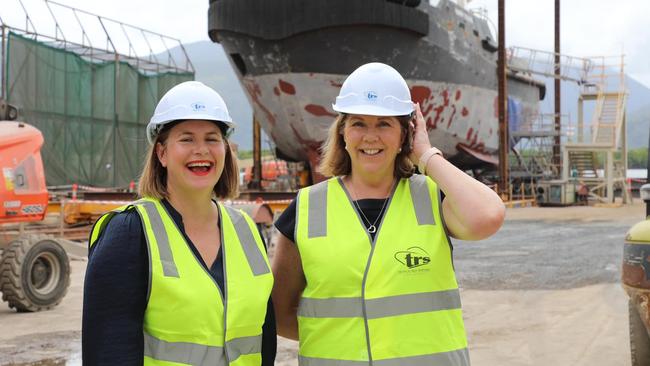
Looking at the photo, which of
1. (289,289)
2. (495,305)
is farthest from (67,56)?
(289,289)

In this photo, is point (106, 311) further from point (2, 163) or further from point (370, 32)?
point (370, 32)

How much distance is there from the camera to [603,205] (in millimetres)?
28562

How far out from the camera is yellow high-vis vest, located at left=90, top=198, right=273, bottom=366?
7.00 ft

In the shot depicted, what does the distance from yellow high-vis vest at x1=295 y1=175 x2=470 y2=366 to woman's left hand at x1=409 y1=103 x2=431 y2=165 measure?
0.49ft

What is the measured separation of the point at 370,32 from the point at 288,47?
2764 mm

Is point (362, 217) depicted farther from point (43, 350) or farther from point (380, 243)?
point (43, 350)

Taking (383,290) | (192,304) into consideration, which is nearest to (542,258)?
(383,290)

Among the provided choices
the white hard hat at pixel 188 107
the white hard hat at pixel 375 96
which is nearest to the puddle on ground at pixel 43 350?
the white hard hat at pixel 188 107

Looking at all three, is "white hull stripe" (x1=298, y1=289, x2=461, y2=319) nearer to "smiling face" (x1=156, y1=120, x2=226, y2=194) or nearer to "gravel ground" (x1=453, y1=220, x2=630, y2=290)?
"smiling face" (x1=156, y1=120, x2=226, y2=194)

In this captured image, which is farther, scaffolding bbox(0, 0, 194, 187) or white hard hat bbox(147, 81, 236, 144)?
scaffolding bbox(0, 0, 194, 187)

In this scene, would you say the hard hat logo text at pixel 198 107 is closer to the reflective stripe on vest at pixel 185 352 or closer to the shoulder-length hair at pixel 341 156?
the shoulder-length hair at pixel 341 156

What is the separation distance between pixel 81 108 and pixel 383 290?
31.3 metres

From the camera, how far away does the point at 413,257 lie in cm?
242

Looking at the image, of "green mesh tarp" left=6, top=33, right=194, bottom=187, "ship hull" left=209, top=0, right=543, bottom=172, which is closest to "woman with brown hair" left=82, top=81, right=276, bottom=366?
"ship hull" left=209, top=0, right=543, bottom=172
